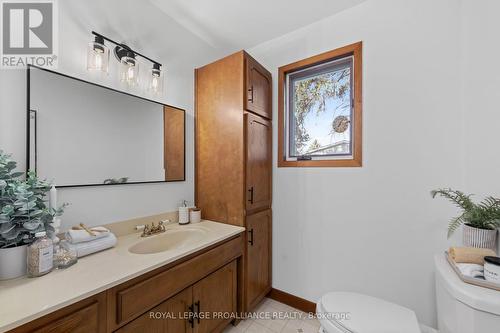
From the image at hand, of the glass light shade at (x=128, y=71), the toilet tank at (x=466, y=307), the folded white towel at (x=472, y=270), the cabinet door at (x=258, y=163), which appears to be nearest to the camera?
the toilet tank at (x=466, y=307)

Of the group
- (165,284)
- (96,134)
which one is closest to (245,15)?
(96,134)

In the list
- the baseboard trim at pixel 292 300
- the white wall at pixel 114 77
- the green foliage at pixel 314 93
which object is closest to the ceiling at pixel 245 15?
the white wall at pixel 114 77

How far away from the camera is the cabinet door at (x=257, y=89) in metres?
1.70

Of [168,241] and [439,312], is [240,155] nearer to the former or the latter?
[168,241]

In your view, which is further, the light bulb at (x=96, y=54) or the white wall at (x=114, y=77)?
the light bulb at (x=96, y=54)

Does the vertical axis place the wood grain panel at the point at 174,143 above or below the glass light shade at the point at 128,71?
below

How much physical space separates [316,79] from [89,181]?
1.99m

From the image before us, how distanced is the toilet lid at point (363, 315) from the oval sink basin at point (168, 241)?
3.01ft

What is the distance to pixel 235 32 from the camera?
1971 millimetres

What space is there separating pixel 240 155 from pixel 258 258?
0.95 metres

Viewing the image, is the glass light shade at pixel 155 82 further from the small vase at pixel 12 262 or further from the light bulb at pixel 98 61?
the small vase at pixel 12 262

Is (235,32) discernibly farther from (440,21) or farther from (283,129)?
(440,21)

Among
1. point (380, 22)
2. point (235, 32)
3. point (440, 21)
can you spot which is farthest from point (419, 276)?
point (235, 32)

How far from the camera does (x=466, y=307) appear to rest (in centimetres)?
81
